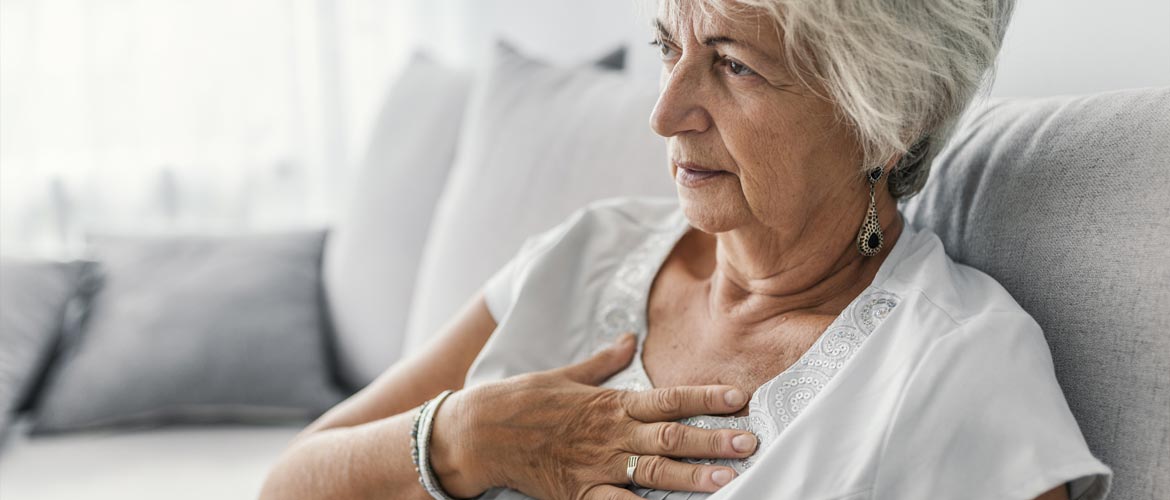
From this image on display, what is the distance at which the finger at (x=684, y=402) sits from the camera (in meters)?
0.97

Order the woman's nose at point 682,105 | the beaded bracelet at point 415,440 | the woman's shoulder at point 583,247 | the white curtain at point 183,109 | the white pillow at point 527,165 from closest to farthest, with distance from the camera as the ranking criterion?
the woman's nose at point 682,105, the beaded bracelet at point 415,440, the woman's shoulder at point 583,247, the white pillow at point 527,165, the white curtain at point 183,109

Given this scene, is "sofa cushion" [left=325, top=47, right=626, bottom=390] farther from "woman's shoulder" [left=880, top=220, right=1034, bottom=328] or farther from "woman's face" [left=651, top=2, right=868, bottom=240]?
"woman's shoulder" [left=880, top=220, right=1034, bottom=328]

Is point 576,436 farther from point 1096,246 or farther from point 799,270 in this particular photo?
point 1096,246

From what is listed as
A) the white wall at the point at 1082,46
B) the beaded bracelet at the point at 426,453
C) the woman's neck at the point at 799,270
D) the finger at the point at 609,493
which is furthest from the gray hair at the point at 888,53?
the beaded bracelet at the point at 426,453

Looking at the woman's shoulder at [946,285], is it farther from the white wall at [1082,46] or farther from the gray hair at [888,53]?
the white wall at [1082,46]

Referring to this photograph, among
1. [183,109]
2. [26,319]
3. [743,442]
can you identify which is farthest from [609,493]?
[183,109]

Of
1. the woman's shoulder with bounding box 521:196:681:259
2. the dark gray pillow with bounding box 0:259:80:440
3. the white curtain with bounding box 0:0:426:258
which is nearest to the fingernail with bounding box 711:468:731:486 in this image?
the woman's shoulder with bounding box 521:196:681:259

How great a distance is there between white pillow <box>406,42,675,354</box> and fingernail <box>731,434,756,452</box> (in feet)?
1.88

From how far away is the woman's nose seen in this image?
100cm

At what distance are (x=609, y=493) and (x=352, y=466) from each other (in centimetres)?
38

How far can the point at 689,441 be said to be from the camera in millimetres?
946

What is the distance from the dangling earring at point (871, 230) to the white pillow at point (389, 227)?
106 cm

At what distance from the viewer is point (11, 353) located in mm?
1753

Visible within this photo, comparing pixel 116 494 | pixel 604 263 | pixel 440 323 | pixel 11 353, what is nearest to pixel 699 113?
pixel 604 263
